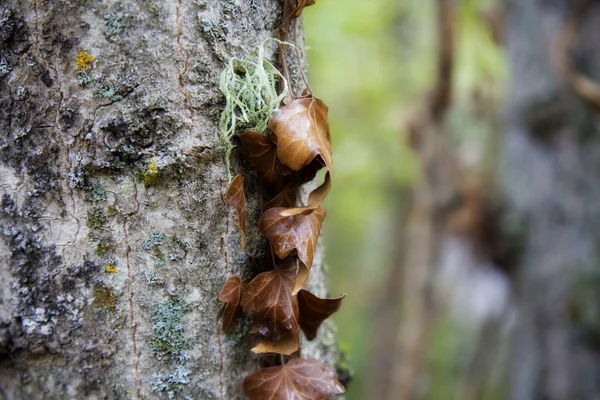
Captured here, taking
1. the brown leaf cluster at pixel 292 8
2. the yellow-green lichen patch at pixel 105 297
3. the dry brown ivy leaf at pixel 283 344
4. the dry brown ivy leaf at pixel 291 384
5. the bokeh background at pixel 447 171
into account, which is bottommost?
the bokeh background at pixel 447 171

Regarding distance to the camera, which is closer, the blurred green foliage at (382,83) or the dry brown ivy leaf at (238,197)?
the dry brown ivy leaf at (238,197)

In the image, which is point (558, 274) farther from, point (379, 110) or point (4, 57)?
point (379, 110)

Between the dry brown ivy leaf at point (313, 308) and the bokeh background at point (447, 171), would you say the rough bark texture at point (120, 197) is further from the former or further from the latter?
the bokeh background at point (447, 171)

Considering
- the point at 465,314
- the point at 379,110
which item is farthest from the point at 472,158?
the point at 465,314

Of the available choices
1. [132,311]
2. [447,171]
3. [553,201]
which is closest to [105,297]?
[132,311]

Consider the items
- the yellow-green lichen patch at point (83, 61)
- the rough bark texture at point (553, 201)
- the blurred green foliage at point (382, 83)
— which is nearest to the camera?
the yellow-green lichen patch at point (83, 61)

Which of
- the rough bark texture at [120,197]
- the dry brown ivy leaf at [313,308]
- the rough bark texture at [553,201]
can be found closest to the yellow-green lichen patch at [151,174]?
the rough bark texture at [120,197]
